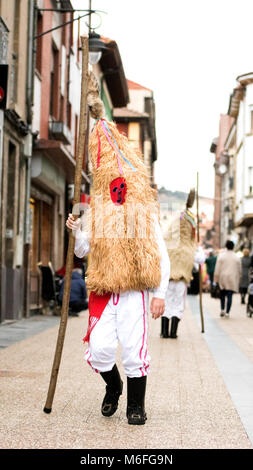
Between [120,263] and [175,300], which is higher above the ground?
[120,263]

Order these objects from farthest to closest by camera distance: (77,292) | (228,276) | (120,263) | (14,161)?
1. (228,276)
2. (77,292)
3. (14,161)
4. (120,263)

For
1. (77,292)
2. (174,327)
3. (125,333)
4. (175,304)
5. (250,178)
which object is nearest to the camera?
(125,333)

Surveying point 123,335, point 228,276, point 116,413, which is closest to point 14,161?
point 228,276

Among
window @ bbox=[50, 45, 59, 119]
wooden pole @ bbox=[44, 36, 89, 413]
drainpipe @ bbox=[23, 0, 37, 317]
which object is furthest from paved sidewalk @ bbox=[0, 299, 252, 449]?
window @ bbox=[50, 45, 59, 119]

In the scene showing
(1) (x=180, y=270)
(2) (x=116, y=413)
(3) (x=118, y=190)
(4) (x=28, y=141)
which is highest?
(4) (x=28, y=141)

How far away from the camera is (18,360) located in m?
9.01

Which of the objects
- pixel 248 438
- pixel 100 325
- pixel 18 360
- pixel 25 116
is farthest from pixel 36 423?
pixel 25 116

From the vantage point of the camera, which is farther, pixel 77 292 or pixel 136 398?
pixel 77 292

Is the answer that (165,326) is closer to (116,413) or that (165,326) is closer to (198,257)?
(198,257)

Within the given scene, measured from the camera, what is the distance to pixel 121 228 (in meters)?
5.79

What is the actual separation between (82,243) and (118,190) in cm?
45

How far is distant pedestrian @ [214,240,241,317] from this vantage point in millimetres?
18219

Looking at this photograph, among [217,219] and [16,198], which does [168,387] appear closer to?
[16,198]

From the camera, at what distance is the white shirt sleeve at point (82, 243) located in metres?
5.82
